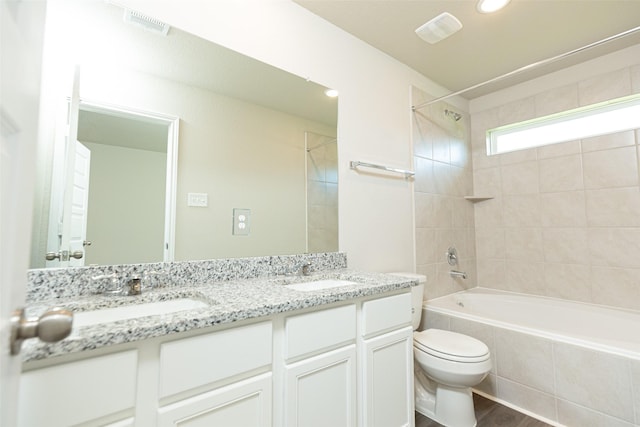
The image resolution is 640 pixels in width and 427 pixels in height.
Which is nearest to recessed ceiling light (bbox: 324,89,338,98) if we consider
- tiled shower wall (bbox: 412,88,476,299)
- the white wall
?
the white wall

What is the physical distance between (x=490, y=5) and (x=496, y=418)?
239 cm

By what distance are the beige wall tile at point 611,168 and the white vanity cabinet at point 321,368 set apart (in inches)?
92.6

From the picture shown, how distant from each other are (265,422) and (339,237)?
3.55 feet

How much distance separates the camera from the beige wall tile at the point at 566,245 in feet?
7.48

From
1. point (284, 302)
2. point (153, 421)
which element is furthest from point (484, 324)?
point (153, 421)

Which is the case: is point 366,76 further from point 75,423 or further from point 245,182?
point 75,423

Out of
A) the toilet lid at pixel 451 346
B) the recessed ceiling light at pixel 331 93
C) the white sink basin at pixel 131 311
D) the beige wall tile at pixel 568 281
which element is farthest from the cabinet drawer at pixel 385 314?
the beige wall tile at pixel 568 281

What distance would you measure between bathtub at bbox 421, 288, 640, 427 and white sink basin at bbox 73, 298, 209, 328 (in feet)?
5.80

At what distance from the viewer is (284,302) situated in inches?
37.1

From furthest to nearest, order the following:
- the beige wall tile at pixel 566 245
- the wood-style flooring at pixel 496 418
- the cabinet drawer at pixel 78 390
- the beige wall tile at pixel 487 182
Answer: the beige wall tile at pixel 487 182, the beige wall tile at pixel 566 245, the wood-style flooring at pixel 496 418, the cabinet drawer at pixel 78 390

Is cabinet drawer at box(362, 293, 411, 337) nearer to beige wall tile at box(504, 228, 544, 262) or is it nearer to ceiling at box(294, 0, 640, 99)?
ceiling at box(294, 0, 640, 99)

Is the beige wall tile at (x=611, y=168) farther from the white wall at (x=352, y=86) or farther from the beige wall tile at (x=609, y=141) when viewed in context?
the white wall at (x=352, y=86)

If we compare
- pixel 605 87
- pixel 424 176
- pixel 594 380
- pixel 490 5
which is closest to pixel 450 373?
pixel 594 380

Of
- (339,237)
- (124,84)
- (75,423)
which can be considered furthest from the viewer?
(339,237)
